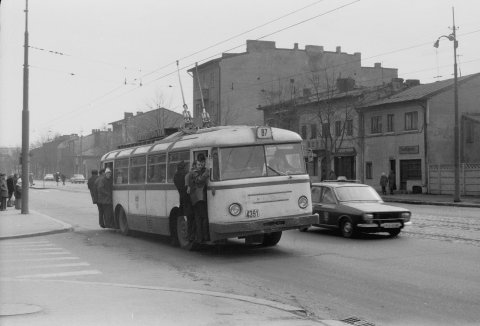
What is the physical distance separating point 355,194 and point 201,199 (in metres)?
5.33

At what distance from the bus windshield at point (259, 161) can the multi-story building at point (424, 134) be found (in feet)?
92.6

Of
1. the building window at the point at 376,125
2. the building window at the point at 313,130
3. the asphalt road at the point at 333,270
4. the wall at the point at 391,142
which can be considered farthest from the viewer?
the building window at the point at 313,130

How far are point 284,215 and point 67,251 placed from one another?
5079 mm

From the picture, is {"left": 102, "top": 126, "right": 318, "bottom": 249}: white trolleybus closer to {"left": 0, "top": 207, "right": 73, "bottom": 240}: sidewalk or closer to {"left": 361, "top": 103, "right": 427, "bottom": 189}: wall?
{"left": 0, "top": 207, "right": 73, "bottom": 240}: sidewalk

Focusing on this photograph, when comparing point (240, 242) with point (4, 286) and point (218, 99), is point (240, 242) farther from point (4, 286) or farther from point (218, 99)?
point (218, 99)

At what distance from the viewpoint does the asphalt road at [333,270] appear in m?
7.21

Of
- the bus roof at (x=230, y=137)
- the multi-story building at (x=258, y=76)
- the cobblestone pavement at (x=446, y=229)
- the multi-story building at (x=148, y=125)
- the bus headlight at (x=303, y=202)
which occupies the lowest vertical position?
the cobblestone pavement at (x=446, y=229)

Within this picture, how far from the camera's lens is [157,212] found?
14016 mm

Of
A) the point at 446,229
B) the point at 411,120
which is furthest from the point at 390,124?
the point at 446,229

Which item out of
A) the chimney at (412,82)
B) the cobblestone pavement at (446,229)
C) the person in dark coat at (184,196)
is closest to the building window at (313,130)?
the chimney at (412,82)

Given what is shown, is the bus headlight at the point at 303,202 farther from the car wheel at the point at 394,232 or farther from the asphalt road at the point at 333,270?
the car wheel at the point at 394,232

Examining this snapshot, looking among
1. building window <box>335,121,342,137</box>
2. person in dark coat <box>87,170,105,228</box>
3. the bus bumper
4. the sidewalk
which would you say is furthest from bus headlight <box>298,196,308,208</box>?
building window <box>335,121,342,137</box>

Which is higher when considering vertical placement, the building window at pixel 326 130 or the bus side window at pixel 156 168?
the building window at pixel 326 130

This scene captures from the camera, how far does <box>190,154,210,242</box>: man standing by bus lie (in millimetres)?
11656
